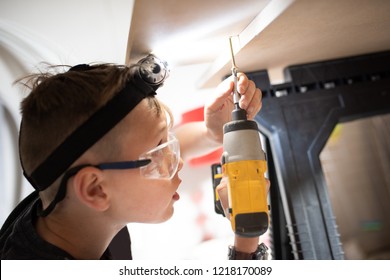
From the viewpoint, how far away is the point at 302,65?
0.84 metres

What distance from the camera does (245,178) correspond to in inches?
21.7

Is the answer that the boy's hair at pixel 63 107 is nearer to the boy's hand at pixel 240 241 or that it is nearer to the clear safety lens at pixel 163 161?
the clear safety lens at pixel 163 161

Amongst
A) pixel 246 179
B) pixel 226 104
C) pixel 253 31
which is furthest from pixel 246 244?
pixel 253 31

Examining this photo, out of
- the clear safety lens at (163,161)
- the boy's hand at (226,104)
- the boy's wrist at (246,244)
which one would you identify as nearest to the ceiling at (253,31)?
the boy's hand at (226,104)

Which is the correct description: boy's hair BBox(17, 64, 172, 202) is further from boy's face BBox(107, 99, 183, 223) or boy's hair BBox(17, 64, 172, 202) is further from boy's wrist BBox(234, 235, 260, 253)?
boy's wrist BBox(234, 235, 260, 253)

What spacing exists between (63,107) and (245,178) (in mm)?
346

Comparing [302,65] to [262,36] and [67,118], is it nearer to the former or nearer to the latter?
[262,36]

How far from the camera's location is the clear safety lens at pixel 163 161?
0.63 meters

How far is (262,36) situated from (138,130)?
31cm

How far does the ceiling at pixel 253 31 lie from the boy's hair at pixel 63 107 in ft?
0.38

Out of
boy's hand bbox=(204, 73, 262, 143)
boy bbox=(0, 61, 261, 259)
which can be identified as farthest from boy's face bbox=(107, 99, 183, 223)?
boy's hand bbox=(204, 73, 262, 143)

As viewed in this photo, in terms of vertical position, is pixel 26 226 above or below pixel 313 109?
below

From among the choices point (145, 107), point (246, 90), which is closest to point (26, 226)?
point (145, 107)

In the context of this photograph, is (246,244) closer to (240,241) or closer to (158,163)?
(240,241)
